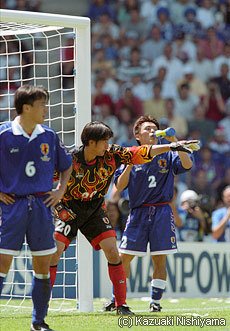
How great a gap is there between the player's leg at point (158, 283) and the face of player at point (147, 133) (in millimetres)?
1180

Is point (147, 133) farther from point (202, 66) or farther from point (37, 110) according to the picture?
point (202, 66)

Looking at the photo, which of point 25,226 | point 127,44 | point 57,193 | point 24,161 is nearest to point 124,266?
point 57,193

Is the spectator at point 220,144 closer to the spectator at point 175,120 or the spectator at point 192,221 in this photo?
the spectator at point 175,120

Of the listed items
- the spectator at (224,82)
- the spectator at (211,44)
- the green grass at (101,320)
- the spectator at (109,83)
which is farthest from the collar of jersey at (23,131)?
the spectator at (211,44)

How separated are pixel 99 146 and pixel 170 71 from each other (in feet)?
39.8

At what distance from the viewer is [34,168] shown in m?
7.19

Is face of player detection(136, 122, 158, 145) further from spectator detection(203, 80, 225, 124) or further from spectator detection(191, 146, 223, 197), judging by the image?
spectator detection(203, 80, 225, 124)

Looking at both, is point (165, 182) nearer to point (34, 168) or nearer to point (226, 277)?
point (34, 168)

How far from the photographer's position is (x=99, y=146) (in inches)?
335

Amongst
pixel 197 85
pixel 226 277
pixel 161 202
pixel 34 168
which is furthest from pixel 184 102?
pixel 34 168

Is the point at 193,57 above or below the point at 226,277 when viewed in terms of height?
above

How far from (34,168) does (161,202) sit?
2642mm

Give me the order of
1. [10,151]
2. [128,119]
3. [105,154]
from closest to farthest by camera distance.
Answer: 1. [10,151]
2. [105,154]
3. [128,119]

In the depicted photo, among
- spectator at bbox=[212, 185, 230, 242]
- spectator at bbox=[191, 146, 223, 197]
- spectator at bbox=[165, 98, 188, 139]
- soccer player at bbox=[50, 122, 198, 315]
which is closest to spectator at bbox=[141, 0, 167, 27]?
spectator at bbox=[165, 98, 188, 139]
